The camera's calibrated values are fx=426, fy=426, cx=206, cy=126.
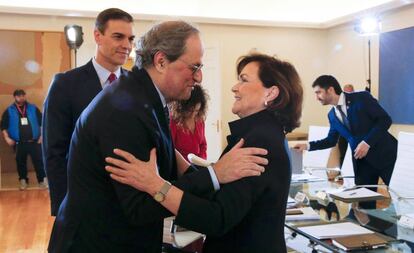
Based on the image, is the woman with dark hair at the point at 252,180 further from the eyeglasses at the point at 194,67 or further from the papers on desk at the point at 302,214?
the papers on desk at the point at 302,214

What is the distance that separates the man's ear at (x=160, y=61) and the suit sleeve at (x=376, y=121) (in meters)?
2.72

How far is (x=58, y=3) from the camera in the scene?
6.05 metres

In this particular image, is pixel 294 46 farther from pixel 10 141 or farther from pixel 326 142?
pixel 10 141

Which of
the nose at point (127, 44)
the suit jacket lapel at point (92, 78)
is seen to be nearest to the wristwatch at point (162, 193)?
the suit jacket lapel at point (92, 78)

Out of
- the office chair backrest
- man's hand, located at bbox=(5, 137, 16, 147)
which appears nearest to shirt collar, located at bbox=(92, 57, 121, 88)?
the office chair backrest

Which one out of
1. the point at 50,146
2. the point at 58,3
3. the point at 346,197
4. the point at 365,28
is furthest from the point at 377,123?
the point at 58,3

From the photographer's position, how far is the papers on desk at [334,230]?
173 cm

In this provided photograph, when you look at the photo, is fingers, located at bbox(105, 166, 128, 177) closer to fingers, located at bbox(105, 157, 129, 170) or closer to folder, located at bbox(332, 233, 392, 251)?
fingers, located at bbox(105, 157, 129, 170)

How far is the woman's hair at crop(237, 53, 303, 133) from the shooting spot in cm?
136

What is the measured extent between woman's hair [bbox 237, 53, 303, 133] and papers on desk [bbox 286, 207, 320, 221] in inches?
30.9

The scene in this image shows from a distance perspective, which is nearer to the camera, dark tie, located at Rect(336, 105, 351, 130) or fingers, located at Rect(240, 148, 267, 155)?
fingers, located at Rect(240, 148, 267, 155)

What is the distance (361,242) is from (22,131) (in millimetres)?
5550

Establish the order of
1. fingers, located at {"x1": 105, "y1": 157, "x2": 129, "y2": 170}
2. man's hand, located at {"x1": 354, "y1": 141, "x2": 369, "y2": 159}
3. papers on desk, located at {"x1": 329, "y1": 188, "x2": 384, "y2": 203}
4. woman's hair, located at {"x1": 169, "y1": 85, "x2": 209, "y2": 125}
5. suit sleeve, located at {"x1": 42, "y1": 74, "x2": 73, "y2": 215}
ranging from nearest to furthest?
fingers, located at {"x1": 105, "y1": 157, "x2": 129, "y2": 170} → suit sleeve, located at {"x1": 42, "y1": 74, "x2": 73, "y2": 215} → papers on desk, located at {"x1": 329, "y1": 188, "x2": 384, "y2": 203} → woman's hair, located at {"x1": 169, "y1": 85, "x2": 209, "y2": 125} → man's hand, located at {"x1": 354, "y1": 141, "x2": 369, "y2": 159}

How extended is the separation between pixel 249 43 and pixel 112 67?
4.99 metres
